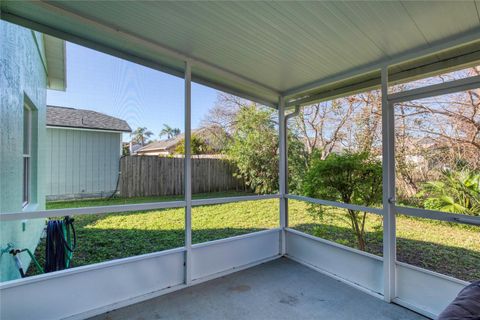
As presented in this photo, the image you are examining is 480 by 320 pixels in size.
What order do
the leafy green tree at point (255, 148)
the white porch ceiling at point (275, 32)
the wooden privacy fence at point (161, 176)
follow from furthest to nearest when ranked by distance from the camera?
the leafy green tree at point (255, 148) → the wooden privacy fence at point (161, 176) → the white porch ceiling at point (275, 32)

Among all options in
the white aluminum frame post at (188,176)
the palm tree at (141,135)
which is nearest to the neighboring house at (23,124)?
the palm tree at (141,135)

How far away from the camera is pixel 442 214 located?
2209 millimetres

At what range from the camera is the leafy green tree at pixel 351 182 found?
326 cm

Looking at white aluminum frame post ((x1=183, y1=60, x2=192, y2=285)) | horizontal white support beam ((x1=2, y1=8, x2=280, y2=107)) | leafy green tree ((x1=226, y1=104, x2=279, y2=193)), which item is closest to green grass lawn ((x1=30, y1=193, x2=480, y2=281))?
white aluminum frame post ((x1=183, y1=60, x2=192, y2=285))

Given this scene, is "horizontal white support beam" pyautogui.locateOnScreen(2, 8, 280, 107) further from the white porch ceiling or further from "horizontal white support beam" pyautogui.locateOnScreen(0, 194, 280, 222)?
"horizontal white support beam" pyautogui.locateOnScreen(0, 194, 280, 222)

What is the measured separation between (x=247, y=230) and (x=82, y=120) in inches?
114

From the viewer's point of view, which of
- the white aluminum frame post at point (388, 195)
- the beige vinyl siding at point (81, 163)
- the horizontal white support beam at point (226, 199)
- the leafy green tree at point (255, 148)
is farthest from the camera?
the leafy green tree at point (255, 148)

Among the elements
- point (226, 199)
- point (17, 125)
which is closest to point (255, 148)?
point (226, 199)

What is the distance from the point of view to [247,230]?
13.9 feet

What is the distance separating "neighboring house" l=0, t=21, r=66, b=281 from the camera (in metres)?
2.09

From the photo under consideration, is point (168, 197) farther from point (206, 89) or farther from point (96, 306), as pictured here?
point (206, 89)

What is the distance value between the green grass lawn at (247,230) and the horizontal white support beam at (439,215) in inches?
4.7

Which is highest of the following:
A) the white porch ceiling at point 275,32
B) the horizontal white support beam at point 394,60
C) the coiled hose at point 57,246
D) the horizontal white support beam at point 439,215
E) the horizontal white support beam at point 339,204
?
the white porch ceiling at point 275,32

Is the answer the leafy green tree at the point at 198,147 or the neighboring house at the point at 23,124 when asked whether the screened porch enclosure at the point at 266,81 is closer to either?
the neighboring house at the point at 23,124
